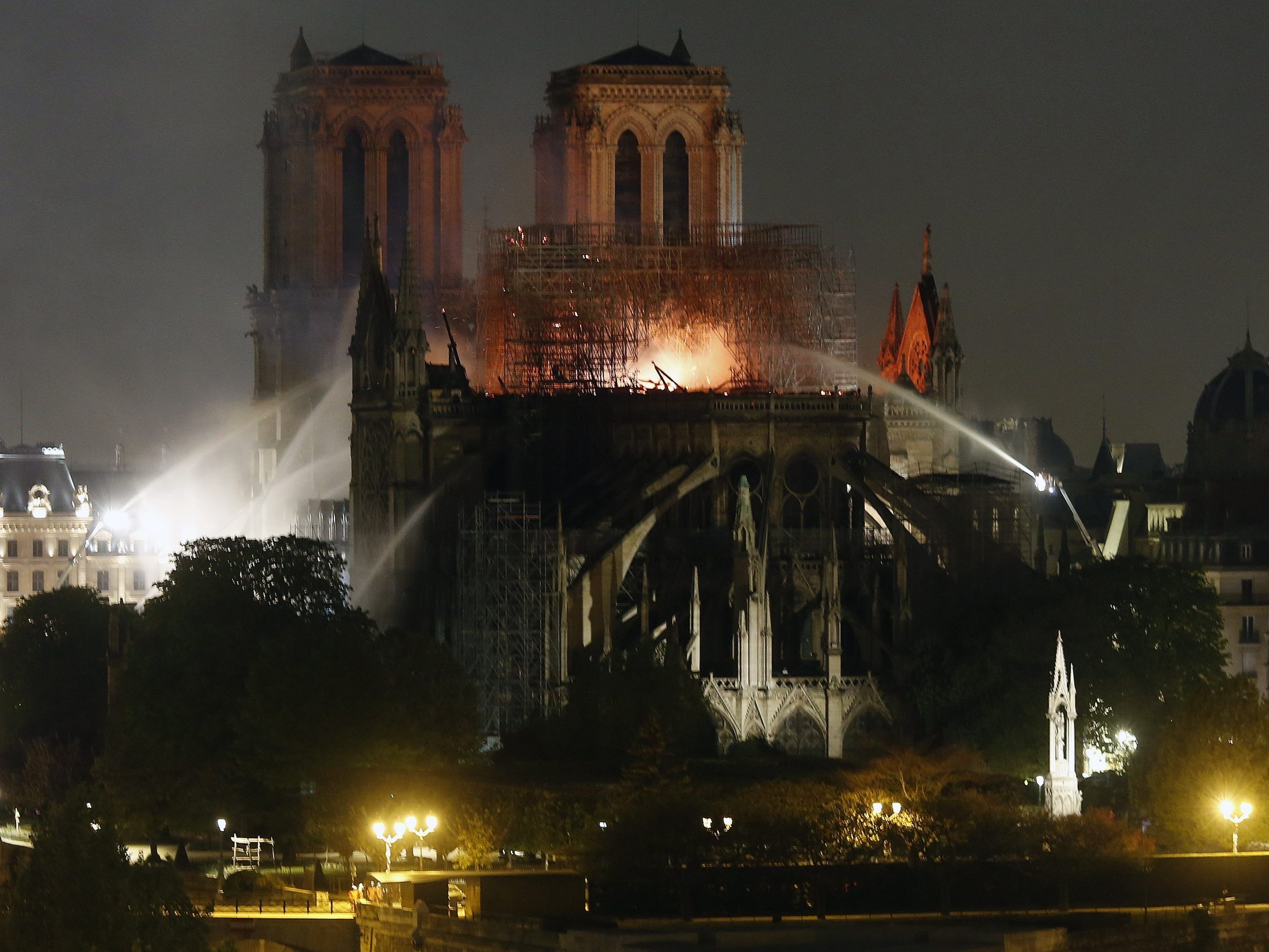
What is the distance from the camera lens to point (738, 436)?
12781 centimetres

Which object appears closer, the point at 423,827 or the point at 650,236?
the point at 423,827

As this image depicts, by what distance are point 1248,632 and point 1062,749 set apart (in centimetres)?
3962

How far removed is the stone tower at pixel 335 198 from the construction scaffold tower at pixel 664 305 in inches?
747

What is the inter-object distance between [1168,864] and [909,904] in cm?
673

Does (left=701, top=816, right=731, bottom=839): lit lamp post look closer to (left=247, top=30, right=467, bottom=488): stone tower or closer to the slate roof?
(left=247, top=30, right=467, bottom=488): stone tower

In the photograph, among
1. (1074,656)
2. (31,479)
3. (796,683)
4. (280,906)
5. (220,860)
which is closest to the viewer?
(280,906)

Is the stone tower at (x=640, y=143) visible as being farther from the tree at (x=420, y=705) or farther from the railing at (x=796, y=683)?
the tree at (x=420, y=705)

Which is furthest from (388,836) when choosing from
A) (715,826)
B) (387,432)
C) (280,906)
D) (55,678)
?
(55,678)

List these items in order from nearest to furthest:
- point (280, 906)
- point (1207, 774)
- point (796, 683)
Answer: point (280, 906)
point (1207, 774)
point (796, 683)

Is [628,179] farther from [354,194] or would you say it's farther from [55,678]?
[55,678]

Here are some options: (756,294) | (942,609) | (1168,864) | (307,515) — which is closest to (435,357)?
(307,515)

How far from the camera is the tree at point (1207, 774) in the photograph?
101 meters

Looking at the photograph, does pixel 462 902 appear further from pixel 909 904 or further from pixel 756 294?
pixel 756 294

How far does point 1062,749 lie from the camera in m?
105
